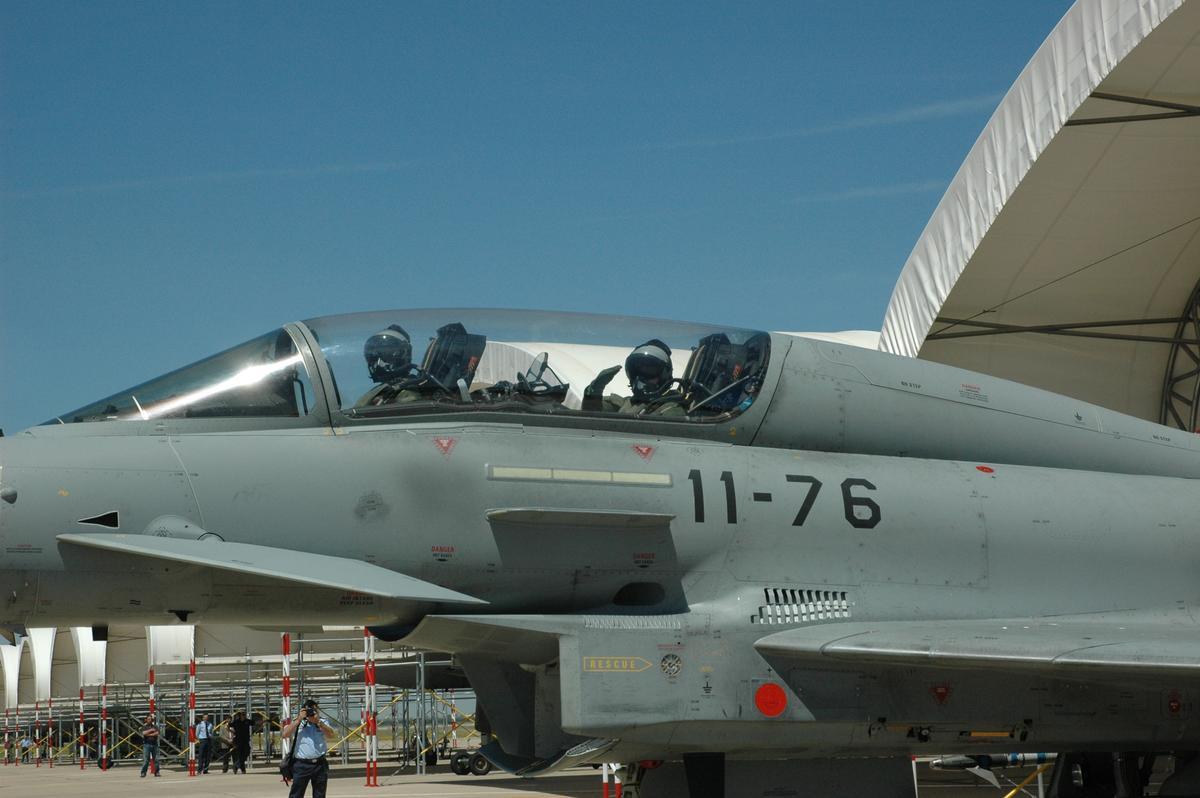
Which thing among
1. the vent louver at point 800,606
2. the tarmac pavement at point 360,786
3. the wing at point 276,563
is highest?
the wing at point 276,563

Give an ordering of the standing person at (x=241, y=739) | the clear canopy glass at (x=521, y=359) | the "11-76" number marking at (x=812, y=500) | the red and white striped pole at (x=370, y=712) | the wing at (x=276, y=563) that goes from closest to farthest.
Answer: the wing at (x=276, y=563) → the clear canopy glass at (x=521, y=359) → the "11-76" number marking at (x=812, y=500) → the red and white striped pole at (x=370, y=712) → the standing person at (x=241, y=739)

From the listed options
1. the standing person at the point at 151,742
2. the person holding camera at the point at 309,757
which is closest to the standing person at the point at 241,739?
the standing person at the point at 151,742

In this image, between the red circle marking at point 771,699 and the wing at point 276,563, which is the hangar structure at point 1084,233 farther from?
the wing at point 276,563

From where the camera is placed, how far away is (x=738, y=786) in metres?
7.81

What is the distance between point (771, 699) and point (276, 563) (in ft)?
9.67

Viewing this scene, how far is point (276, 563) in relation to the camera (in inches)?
272

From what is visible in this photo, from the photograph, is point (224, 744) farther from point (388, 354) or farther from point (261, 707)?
point (388, 354)

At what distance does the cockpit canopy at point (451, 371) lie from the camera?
297 inches

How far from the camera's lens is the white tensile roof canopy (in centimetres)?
1552

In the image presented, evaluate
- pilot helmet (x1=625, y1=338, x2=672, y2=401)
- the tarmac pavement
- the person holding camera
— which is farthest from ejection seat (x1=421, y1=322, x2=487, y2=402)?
the tarmac pavement

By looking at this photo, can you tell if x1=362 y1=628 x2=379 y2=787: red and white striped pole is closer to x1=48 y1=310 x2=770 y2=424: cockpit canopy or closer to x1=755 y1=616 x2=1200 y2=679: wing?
x1=48 y1=310 x2=770 y2=424: cockpit canopy

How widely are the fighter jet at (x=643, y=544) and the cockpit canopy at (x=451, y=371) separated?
0.02 meters

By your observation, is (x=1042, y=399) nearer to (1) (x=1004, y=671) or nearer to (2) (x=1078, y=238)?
(1) (x=1004, y=671)

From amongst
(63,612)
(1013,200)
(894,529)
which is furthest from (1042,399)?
(1013,200)
